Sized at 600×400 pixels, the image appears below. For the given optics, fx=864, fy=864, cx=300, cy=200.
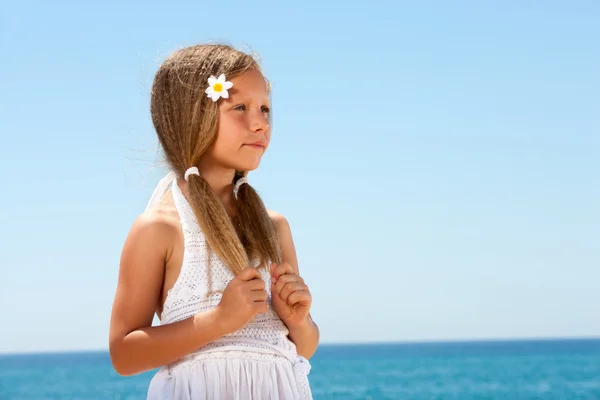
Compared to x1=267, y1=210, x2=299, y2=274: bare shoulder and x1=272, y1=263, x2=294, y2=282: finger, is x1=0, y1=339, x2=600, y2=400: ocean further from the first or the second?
x1=272, y1=263, x2=294, y2=282: finger

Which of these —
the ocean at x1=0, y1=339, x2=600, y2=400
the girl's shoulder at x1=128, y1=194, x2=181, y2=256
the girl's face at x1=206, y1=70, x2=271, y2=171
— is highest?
the girl's face at x1=206, y1=70, x2=271, y2=171

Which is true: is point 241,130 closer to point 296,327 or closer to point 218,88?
point 218,88

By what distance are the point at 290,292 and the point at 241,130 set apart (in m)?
0.56

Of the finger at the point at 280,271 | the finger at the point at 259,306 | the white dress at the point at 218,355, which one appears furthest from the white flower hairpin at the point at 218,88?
the finger at the point at 259,306

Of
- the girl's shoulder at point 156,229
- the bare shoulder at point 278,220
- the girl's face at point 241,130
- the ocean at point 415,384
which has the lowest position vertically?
the ocean at point 415,384

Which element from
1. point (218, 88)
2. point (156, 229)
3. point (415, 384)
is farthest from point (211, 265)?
point (415, 384)

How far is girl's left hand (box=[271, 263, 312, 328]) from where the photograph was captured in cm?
250

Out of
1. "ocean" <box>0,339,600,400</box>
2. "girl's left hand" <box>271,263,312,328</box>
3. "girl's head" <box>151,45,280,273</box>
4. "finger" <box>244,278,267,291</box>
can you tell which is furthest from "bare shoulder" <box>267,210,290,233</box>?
"ocean" <box>0,339,600,400</box>

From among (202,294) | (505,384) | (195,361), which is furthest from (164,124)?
(505,384)

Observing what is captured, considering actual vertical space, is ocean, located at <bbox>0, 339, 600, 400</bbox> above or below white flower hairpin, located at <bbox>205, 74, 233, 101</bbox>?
below

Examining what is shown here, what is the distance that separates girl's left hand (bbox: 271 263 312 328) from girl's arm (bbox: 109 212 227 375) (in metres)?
0.21

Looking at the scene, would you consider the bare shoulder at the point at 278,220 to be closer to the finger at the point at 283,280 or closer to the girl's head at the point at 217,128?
the girl's head at the point at 217,128

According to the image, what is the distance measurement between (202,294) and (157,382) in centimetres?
29

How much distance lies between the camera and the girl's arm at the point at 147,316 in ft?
7.99
